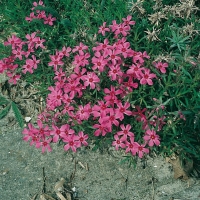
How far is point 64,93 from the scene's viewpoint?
299 centimetres

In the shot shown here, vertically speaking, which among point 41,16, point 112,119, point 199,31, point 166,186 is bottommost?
point 166,186

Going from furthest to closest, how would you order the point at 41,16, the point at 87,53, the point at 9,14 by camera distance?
the point at 9,14 < the point at 41,16 < the point at 87,53

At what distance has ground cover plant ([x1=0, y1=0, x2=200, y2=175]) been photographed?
2766 mm

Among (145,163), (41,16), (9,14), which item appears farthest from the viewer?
(9,14)

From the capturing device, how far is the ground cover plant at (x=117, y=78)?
9.07 ft

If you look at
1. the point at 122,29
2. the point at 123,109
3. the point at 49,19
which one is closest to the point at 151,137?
the point at 123,109

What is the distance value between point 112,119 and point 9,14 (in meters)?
1.92

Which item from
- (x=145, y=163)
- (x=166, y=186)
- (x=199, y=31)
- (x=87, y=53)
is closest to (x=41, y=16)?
(x=87, y=53)

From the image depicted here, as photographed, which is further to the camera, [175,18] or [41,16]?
[41,16]

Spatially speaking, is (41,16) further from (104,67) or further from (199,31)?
(199,31)

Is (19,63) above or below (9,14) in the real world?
→ below

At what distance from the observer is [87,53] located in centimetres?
292

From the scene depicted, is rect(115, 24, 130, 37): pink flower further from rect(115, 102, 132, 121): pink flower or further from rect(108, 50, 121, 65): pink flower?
rect(115, 102, 132, 121): pink flower

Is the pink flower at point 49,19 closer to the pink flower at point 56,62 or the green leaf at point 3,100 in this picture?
the pink flower at point 56,62
